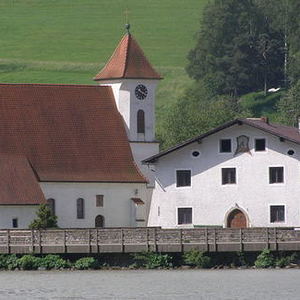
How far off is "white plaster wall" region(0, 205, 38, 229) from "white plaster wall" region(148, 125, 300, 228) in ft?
22.6

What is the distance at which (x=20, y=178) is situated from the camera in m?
104

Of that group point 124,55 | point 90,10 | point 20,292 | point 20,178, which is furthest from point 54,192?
point 90,10

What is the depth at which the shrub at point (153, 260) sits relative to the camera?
3452 inches

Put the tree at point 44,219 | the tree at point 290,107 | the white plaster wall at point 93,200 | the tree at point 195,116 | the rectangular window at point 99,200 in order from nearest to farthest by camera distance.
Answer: the tree at point 44,219 < the white plaster wall at point 93,200 < the rectangular window at point 99,200 < the tree at point 195,116 < the tree at point 290,107

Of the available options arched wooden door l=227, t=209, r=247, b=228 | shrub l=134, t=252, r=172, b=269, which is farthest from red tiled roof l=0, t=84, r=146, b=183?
shrub l=134, t=252, r=172, b=269

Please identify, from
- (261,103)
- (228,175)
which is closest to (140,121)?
(228,175)

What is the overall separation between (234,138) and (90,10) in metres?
87.7

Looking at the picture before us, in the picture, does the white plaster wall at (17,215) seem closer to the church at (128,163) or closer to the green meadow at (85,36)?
the church at (128,163)

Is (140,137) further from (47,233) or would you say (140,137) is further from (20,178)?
(47,233)

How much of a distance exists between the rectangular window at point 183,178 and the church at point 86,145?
275 inches

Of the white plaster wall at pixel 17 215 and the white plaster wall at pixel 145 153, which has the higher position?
the white plaster wall at pixel 145 153

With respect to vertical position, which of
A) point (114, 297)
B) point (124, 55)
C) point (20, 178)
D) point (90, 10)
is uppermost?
point (90, 10)

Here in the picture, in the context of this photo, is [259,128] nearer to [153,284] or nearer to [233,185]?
[233,185]

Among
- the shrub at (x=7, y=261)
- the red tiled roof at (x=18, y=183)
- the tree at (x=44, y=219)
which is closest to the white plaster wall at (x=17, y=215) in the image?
the red tiled roof at (x=18, y=183)
